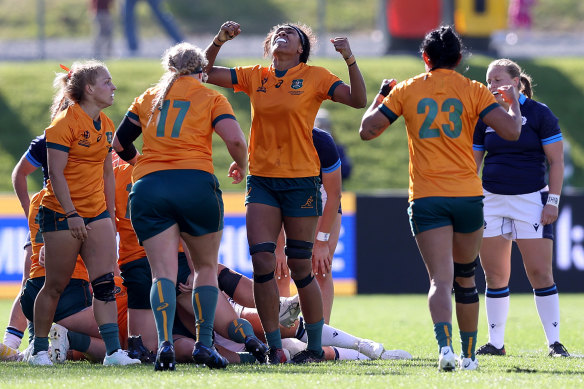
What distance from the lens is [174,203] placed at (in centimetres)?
614

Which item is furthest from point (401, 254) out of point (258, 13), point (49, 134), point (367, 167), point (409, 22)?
point (258, 13)

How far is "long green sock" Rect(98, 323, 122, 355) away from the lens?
676 centimetres

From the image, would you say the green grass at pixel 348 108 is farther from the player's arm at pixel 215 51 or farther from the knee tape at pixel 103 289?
the knee tape at pixel 103 289

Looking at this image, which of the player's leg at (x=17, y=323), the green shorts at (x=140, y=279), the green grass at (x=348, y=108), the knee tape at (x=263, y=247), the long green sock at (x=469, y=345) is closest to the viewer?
the long green sock at (x=469, y=345)

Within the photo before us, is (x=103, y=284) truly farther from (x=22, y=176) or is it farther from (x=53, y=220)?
(x=22, y=176)

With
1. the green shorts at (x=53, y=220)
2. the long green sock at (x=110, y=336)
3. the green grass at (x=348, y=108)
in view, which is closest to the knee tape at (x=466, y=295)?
the long green sock at (x=110, y=336)

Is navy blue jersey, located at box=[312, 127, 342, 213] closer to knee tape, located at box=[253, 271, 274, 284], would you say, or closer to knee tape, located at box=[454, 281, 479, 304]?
knee tape, located at box=[253, 271, 274, 284]

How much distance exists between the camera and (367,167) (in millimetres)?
19797

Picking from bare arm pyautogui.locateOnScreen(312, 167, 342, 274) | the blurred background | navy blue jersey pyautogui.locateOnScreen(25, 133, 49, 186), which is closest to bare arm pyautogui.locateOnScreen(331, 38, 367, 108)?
bare arm pyautogui.locateOnScreen(312, 167, 342, 274)

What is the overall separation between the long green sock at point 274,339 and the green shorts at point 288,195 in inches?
31.7

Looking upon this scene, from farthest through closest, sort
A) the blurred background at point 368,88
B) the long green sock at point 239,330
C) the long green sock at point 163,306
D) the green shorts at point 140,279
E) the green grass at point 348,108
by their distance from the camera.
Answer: the green grass at point 348,108, the blurred background at point 368,88, the green shorts at point 140,279, the long green sock at point 239,330, the long green sock at point 163,306

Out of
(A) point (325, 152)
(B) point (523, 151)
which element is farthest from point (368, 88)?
(A) point (325, 152)

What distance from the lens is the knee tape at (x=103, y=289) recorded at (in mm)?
6746

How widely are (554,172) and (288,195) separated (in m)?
2.21
